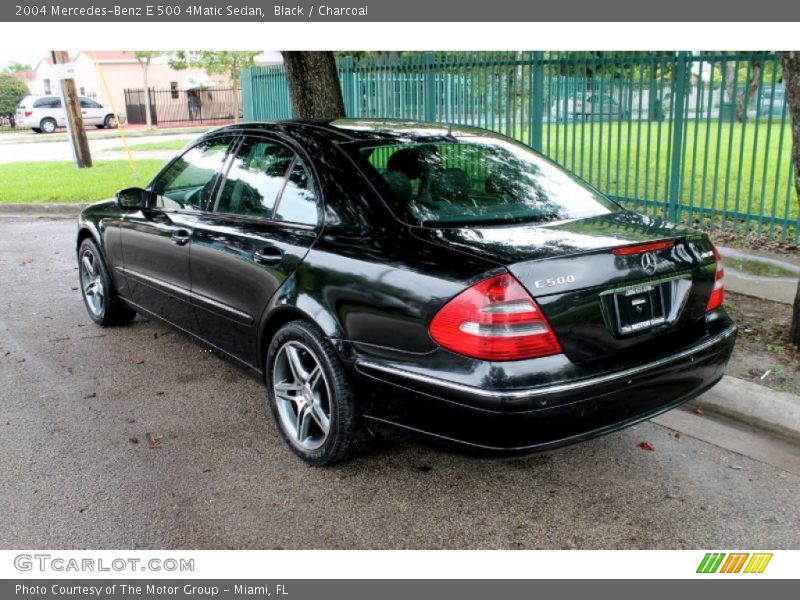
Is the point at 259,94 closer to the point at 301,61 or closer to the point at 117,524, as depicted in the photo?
the point at 301,61

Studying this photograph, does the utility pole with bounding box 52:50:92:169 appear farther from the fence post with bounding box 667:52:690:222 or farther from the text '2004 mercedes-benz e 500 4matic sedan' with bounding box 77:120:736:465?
the text '2004 mercedes-benz e 500 4matic sedan' with bounding box 77:120:736:465

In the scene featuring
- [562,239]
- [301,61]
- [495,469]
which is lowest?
[495,469]

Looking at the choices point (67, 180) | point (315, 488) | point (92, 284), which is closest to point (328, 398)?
point (315, 488)

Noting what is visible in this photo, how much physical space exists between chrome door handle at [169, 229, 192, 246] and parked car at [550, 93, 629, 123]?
5967 mm

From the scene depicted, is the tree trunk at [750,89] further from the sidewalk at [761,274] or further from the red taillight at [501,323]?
the red taillight at [501,323]

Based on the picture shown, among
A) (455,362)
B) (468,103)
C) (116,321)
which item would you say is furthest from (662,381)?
(468,103)

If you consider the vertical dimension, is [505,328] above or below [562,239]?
below

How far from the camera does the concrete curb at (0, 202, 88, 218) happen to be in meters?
12.0

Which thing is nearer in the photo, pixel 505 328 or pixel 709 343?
pixel 505 328

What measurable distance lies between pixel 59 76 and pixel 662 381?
14.5m

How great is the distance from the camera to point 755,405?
13.6 feet

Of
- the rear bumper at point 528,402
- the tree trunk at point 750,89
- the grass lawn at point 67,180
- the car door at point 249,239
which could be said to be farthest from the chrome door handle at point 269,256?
the grass lawn at point 67,180

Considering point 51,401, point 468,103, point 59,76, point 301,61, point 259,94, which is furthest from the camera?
point 259,94

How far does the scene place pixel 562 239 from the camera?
3.25 m
